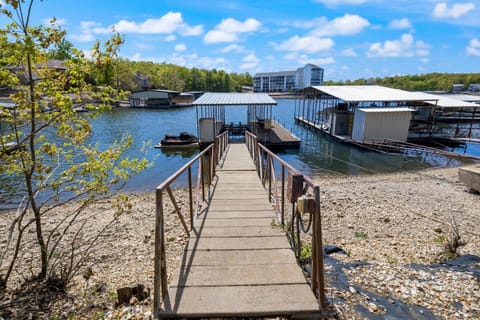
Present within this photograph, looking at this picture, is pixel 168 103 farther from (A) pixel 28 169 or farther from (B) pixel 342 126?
(A) pixel 28 169

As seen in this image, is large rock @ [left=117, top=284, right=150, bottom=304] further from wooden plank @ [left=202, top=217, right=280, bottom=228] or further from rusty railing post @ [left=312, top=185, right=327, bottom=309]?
rusty railing post @ [left=312, top=185, right=327, bottom=309]

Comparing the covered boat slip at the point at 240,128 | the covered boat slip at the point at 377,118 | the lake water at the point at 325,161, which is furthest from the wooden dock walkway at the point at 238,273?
the covered boat slip at the point at 377,118

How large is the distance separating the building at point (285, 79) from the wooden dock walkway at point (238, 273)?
5373 inches

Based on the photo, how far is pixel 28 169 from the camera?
2936 mm

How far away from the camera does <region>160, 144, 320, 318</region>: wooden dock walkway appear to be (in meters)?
2.41

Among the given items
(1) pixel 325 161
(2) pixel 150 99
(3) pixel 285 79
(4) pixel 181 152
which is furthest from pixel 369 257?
(3) pixel 285 79

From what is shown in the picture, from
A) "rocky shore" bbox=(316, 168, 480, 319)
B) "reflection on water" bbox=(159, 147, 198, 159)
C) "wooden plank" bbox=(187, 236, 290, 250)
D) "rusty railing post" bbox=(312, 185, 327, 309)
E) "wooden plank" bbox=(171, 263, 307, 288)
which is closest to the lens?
"rusty railing post" bbox=(312, 185, 327, 309)

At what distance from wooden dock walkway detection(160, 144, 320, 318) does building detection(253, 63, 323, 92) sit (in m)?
136

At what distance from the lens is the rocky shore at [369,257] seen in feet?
9.41

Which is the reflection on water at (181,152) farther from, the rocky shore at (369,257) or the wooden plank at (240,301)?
the wooden plank at (240,301)

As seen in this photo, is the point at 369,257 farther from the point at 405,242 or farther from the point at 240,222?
the point at 240,222

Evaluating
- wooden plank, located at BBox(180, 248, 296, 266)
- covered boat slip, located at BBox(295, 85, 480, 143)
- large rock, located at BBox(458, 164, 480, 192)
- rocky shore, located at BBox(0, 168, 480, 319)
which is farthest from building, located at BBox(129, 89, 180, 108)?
wooden plank, located at BBox(180, 248, 296, 266)

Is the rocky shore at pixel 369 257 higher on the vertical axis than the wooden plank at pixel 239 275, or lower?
lower

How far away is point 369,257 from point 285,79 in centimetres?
14098
